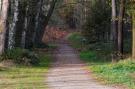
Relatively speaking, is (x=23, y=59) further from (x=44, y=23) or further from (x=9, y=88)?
(x=44, y=23)

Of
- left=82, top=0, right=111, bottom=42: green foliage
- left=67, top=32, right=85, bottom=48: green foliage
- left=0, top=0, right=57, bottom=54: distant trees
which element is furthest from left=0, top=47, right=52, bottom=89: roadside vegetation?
left=67, top=32, right=85, bottom=48: green foliage

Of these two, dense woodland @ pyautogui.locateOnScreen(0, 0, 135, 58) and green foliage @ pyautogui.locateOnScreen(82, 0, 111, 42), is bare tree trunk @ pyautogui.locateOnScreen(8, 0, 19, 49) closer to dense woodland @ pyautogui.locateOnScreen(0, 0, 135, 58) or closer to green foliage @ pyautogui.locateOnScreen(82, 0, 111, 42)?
dense woodland @ pyautogui.locateOnScreen(0, 0, 135, 58)

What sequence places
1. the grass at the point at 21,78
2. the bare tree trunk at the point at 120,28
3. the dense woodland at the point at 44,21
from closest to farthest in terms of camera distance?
1. the grass at the point at 21,78
2. the dense woodland at the point at 44,21
3. the bare tree trunk at the point at 120,28

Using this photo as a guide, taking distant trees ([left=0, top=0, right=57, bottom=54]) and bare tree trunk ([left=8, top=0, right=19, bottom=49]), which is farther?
bare tree trunk ([left=8, top=0, right=19, bottom=49])

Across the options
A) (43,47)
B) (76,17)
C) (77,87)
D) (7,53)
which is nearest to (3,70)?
(7,53)

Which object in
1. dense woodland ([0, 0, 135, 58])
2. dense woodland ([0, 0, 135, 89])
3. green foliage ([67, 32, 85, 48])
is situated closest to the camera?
dense woodland ([0, 0, 135, 89])

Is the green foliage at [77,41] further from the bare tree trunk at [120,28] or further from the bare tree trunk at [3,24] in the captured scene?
the bare tree trunk at [3,24]

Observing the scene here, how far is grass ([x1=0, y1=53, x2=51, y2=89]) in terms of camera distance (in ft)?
61.1

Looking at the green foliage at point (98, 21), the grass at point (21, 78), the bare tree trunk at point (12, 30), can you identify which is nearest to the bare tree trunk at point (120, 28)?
the bare tree trunk at point (12, 30)

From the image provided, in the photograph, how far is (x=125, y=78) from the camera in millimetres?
20812

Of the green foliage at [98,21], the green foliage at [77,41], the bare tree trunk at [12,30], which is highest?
the bare tree trunk at [12,30]

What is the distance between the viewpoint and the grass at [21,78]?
1861 centimetres

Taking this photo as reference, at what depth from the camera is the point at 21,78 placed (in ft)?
71.2

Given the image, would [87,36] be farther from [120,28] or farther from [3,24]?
[3,24]
